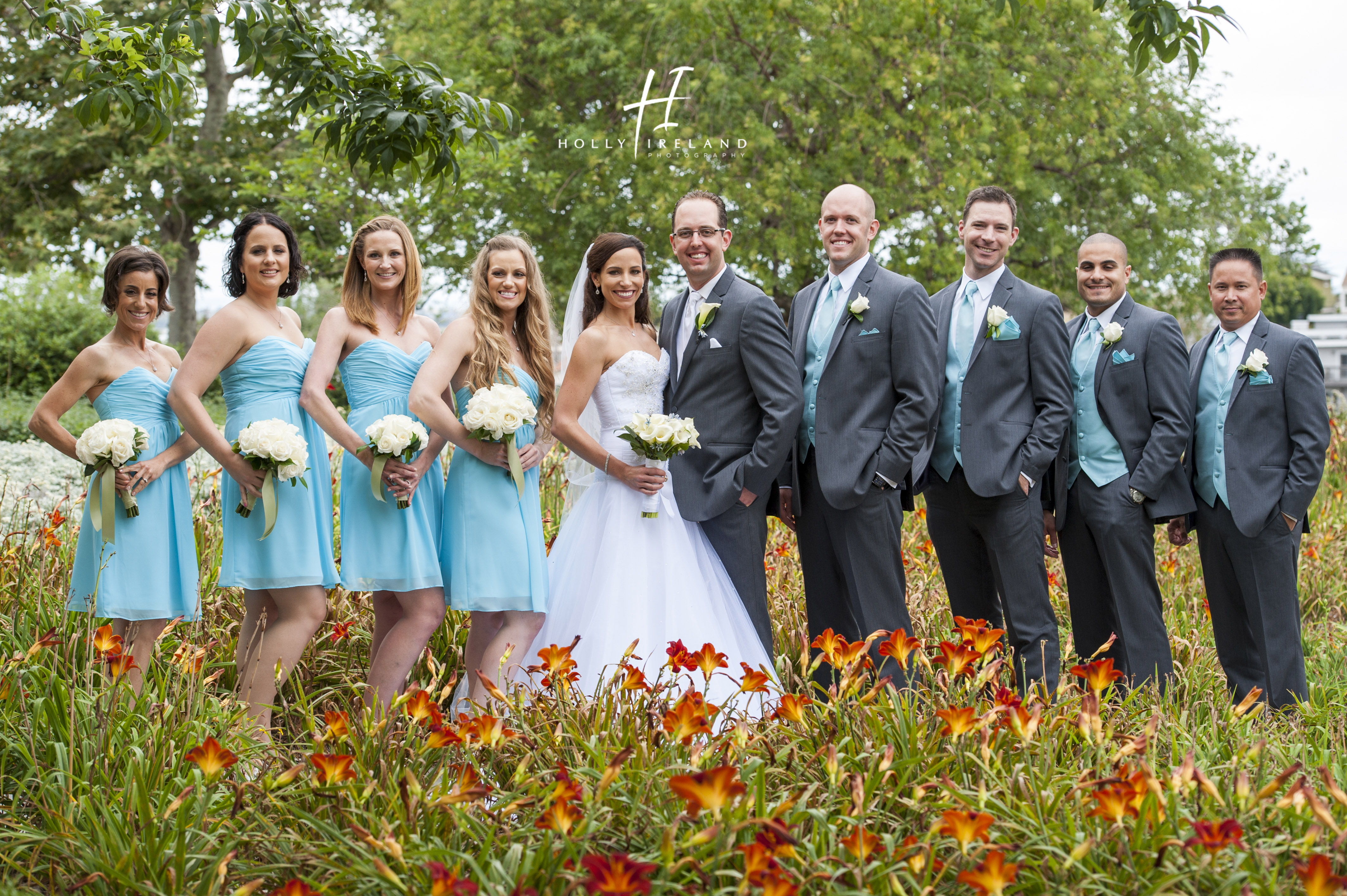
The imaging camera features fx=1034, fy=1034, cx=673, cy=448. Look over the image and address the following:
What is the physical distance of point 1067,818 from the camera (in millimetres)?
2566

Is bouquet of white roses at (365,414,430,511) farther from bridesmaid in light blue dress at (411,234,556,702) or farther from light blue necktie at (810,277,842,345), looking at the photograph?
light blue necktie at (810,277,842,345)

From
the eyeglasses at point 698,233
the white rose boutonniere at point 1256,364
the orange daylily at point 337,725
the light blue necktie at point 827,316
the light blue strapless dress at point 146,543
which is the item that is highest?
the eyeglasses at point 698,233

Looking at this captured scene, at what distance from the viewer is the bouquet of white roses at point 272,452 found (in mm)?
3820

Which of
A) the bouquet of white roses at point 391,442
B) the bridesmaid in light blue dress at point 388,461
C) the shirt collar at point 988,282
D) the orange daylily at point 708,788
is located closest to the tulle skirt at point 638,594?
the bridesmaid in light blue dress at point 388,461

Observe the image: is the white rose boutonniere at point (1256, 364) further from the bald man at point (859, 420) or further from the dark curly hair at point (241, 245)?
the dark curly hair at point (241, 245)

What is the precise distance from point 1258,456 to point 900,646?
261cm

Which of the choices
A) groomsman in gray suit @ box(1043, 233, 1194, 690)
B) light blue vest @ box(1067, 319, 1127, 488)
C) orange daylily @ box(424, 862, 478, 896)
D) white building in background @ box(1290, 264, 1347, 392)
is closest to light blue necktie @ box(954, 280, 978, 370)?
groomsman in gray suit @ box(1043, 233, 1194, 690)

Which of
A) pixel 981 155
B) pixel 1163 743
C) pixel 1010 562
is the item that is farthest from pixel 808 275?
pixel 1163 743

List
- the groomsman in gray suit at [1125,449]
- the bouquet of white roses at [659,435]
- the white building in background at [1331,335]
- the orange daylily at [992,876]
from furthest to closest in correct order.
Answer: the white building in background at [1331,335] → the groomsman in gray suit at [1125,449] → the bouquet of white roses at [659,435] → the orange daylily at [992,876]

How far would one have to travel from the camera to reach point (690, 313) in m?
4.57

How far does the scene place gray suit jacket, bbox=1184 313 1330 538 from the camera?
4.67m

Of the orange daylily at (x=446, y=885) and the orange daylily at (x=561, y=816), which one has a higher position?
the orange daylily at (x=561, y=816)

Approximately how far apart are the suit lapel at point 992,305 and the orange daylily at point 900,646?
1856 millimetres

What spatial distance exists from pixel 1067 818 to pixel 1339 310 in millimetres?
102471
